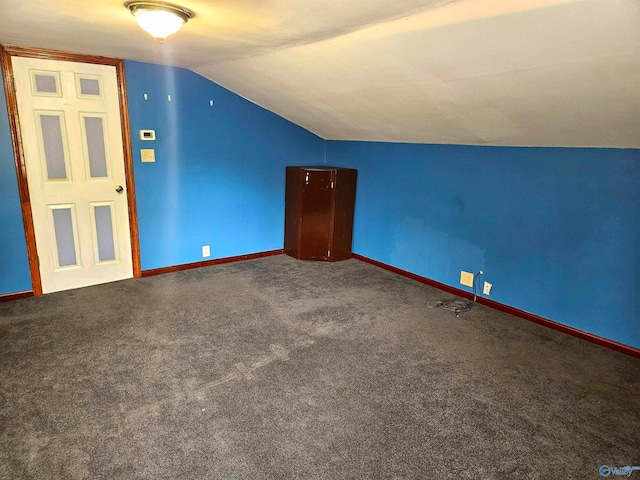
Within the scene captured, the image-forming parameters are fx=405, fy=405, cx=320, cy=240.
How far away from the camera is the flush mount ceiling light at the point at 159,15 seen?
1.97 m

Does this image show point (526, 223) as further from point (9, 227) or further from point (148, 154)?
point (9, 227)

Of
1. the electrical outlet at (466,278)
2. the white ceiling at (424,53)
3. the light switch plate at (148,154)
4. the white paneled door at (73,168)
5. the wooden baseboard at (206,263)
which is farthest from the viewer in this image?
the wooden baseboard at (206,263)

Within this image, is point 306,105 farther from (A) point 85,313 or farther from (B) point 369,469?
(B) point 369,469

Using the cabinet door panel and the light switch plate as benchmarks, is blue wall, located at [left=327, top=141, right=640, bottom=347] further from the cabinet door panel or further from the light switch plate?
the light switch plate

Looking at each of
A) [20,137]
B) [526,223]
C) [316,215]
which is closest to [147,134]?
[20,137]

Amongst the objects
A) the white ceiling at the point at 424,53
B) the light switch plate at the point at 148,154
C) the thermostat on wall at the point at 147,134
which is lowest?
the light switch plate at the point at 148,154

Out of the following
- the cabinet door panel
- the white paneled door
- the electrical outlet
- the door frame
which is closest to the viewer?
the door frame

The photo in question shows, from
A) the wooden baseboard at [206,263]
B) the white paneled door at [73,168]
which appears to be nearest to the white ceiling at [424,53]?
the white paneled door at [73,168]

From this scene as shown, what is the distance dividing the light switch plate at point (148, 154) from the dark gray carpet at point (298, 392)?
4.15 feet

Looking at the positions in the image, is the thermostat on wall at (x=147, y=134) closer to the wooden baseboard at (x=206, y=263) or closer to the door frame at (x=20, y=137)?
the door frame at (x=20, y=137)

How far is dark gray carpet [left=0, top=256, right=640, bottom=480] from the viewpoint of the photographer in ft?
5.85

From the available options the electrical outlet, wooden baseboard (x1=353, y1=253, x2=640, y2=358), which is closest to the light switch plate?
wooden baseboard (x1=353, y1=253, x2=640, y2=358)

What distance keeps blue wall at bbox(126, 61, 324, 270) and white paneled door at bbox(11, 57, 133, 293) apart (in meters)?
0.20
